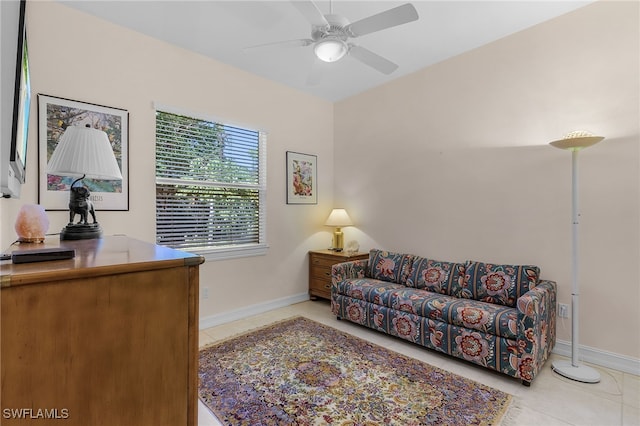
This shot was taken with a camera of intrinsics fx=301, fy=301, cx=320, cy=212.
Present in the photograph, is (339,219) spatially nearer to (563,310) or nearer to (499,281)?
(499,281)

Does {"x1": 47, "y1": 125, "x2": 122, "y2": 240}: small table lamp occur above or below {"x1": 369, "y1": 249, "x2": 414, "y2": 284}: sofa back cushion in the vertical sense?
above

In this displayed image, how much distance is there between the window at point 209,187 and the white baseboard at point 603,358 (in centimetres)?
300

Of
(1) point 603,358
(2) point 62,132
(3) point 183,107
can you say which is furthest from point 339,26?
(1) point 603,358

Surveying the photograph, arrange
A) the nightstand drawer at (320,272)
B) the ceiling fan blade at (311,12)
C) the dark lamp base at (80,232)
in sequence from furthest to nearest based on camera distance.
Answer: the nightstand drawer at (320,272), the ceiling fan blade at (311,12), the dark lamp base at (80,232)

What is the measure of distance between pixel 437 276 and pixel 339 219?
1470 millimetres

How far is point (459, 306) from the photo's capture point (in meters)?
2.41

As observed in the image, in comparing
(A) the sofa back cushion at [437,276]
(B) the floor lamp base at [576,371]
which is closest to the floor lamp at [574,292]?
(B) the floor lamp base at [576,371]

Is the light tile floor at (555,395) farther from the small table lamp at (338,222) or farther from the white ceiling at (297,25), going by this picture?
the white ceiling at (297,25)

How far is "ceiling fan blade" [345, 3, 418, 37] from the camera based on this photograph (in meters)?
1.72

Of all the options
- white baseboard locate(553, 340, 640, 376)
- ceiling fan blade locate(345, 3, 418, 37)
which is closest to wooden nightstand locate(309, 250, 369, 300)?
white baseboard locate(553, 340, 640, 376)

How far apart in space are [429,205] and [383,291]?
3.80 feet

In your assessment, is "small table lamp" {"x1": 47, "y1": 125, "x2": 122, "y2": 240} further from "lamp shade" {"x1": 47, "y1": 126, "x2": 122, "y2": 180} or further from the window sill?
the window sill

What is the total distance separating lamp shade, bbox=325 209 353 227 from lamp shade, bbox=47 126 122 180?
2793mm

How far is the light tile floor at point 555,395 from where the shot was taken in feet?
5.72
